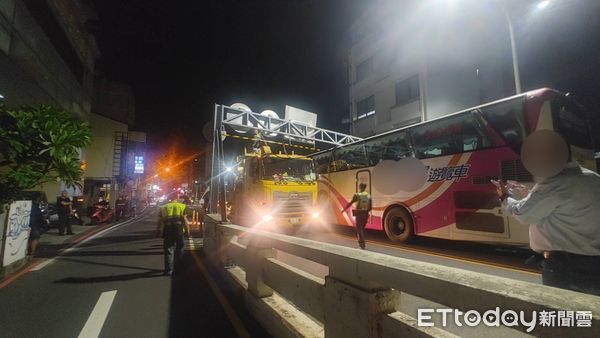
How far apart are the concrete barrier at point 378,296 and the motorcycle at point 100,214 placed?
56.3 feet

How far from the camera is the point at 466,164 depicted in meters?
7.50

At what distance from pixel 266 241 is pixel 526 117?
6.30 m

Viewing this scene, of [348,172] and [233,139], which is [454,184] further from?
[233,139]

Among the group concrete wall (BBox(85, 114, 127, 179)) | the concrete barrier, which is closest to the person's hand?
the concrete barrier

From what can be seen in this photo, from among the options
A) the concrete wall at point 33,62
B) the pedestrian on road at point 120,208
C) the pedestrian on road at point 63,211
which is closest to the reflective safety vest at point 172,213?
the concrete wall at point 33,62

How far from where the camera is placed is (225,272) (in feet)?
21.2

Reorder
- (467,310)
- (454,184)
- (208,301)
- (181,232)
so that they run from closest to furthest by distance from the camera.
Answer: (467,310) → (208,301) → (181,232) → (454,184)

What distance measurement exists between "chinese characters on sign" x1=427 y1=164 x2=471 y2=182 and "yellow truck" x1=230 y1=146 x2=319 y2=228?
13.6ft

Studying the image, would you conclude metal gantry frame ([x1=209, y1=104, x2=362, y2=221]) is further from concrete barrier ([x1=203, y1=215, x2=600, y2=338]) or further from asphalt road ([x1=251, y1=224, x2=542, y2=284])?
concrete barrier ([x1=203, y1=215, x2=600, y2=338])

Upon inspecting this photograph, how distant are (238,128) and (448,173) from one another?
24.9 feet

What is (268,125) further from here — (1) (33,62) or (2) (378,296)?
(1) (33,62)

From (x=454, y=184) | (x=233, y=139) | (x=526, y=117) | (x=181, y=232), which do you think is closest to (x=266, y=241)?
(x=181, y=232)

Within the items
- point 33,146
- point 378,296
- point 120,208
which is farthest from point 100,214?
point 378,296

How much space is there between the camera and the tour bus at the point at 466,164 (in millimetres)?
6445
